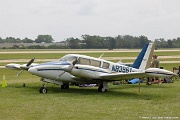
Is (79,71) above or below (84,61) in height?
below

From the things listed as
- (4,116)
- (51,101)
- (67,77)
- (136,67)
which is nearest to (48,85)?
(67,77)

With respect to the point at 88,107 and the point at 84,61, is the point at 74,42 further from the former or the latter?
the point at 88,107

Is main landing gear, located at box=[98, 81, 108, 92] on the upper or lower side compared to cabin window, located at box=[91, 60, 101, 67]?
lower

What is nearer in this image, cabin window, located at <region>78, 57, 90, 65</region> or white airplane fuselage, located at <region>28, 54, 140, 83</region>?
white airplane fuselage, located at <region>28, 54, 140, 83</region>

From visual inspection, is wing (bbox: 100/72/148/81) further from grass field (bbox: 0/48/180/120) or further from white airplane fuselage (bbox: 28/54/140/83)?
grass field (bbox: 0/48/180/120)

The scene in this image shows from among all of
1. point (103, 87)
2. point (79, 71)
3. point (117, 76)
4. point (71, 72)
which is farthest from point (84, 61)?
point (117, 76)

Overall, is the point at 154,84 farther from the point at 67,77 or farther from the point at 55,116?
the point at 55,116

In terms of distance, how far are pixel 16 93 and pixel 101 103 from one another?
5.52 meters

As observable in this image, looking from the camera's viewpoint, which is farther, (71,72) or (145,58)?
(145,58)

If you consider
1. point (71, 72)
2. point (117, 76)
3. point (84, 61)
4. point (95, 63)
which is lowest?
point (117, 76)

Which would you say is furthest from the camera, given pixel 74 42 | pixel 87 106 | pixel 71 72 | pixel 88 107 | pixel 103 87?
pixel 74 42

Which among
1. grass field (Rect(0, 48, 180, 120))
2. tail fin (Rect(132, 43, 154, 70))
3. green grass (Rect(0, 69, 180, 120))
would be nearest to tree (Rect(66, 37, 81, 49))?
tail fin (Rect(132, 43, 154, 70))

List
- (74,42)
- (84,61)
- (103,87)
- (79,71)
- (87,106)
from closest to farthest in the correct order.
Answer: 1. (87,106)
2. (79,71)
3. (84,61)
4. (103,87)
5. (74,42)

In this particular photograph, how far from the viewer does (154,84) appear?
79.8 feet
